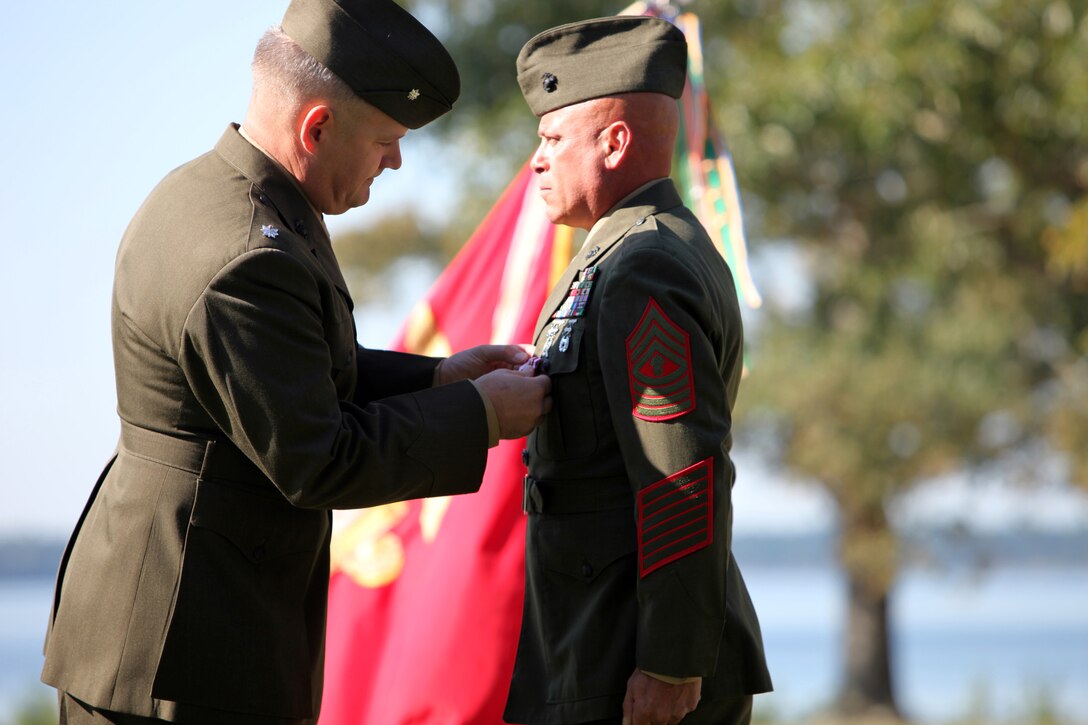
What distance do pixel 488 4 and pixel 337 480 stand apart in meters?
8.99

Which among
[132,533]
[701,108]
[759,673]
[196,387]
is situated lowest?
[759,673]

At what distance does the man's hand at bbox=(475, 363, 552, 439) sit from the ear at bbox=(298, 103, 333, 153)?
1.78 feet

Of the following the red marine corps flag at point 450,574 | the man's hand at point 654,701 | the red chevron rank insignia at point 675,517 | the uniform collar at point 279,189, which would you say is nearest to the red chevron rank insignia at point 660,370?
the red chevron rank insignia at point 675,517

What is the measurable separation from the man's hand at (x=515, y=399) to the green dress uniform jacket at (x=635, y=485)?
5 centimetres

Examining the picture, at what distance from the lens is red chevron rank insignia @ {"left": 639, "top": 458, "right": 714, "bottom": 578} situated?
7.66 ft

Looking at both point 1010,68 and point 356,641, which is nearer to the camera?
point 356,641

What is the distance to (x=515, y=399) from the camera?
8.11 ft

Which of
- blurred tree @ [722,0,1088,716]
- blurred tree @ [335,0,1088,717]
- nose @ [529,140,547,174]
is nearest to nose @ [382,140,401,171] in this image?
nose @ [529,140,547,174]

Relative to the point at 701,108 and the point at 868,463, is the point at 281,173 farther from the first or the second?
the point at 868,463

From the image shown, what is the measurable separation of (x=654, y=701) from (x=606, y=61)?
4.14 ft

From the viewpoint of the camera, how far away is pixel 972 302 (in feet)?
34.2

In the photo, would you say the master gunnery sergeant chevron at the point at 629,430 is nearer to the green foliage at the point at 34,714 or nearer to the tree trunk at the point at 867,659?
the green foliage at the point at 34,714

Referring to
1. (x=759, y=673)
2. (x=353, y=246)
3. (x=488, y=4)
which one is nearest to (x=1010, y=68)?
(x=488, y=4)

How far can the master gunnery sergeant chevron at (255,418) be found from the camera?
2.23 metres
